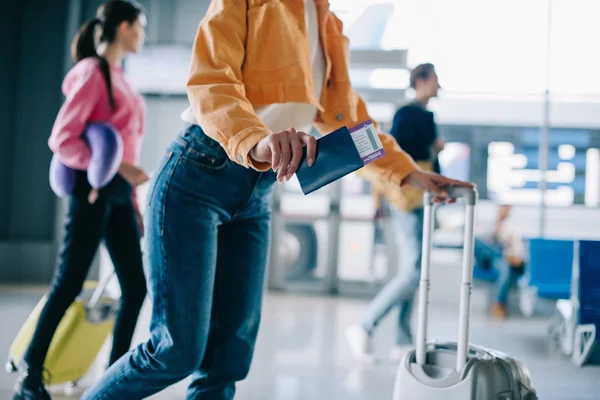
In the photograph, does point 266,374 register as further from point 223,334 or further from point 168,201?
point 168,201

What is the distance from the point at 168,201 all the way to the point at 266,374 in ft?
5.42

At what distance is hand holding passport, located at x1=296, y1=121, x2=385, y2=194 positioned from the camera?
2.86ft

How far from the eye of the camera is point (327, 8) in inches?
52.5

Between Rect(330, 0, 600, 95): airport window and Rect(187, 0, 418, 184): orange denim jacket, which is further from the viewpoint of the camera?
Rect(330, 0, 600, 95): airport window

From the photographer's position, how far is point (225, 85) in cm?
106

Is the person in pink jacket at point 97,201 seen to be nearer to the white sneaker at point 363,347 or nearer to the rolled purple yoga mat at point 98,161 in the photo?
the rolled purple yoga mat at point 98,161

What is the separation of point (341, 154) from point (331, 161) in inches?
0.7

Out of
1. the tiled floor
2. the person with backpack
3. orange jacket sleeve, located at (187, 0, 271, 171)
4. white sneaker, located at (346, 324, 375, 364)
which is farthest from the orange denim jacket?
white sneaker, located at (346, 324, 375, 364)

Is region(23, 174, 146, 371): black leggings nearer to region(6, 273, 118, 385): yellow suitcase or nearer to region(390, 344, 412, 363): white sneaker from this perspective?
region(6, 273, 118, 385): yellow suitcase

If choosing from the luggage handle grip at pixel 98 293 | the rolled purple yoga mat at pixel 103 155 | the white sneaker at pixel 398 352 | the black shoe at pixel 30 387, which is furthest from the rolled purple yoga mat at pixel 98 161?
the white sneaker at pixel 398 352

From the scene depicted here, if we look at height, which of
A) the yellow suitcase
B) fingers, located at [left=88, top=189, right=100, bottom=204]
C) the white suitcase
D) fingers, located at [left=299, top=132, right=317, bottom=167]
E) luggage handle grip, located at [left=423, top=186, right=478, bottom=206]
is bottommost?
the yellow suitcase

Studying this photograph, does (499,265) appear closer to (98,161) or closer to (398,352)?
(398,352)

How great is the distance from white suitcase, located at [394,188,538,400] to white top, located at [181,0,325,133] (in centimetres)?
42

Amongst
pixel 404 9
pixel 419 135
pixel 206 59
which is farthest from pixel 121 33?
pixel 404 9
